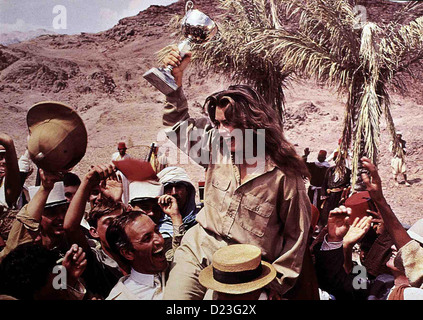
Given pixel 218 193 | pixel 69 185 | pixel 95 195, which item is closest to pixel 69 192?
pixel 69 185

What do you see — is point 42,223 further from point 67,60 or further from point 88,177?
point 67,60

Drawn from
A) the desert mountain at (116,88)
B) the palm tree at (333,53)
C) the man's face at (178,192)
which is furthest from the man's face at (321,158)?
the man's face at (178,192)

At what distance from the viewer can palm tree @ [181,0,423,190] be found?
13.9 feet

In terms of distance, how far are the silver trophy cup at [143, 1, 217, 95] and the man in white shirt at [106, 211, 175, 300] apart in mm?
920

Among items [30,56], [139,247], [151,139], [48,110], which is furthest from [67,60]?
[139,247]

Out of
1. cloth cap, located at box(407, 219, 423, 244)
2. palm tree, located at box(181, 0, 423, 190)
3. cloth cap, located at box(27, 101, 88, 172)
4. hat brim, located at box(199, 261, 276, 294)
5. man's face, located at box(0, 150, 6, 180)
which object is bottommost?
hat brim, located at box(199, 261, 276, 294)

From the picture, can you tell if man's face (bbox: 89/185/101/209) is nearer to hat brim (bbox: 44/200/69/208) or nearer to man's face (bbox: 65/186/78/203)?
man's face (bbox: 65/186/78/203)

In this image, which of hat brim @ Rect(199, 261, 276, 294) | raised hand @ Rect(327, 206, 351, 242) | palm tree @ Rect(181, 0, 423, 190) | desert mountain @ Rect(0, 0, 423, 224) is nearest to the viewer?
hat brim @ Rect(199, 261, 276, 294)

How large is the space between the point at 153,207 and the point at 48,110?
1.11 metres

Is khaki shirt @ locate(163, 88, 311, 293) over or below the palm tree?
below

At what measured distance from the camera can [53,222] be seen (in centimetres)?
317

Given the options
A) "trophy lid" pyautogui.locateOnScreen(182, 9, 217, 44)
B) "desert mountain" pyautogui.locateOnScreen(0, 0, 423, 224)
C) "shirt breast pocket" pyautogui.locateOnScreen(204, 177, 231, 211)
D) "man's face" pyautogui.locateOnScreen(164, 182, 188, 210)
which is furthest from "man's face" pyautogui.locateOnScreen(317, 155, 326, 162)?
"shirt breast pocket" pyautogui.locateOnScreen(204, 177, 231, 211)

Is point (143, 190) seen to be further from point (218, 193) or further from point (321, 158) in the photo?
point (321, 158)

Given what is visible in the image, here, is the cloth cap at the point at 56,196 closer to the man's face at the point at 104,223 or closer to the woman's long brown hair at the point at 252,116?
the man's face at the point at 104,223
